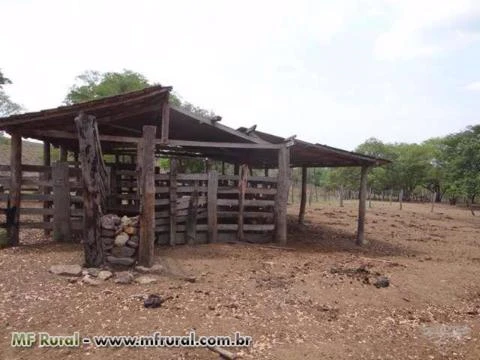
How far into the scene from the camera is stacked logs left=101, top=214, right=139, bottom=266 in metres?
6.91

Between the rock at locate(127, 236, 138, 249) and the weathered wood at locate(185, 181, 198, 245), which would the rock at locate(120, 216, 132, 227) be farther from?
the weathered wood at locate(185, 181, 198, 245)

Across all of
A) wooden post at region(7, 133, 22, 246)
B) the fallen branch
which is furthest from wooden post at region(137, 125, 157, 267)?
wooden post at region(7, 133, 22, 246)

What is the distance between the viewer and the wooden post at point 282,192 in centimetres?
1010

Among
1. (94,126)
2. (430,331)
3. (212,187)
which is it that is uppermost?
(94,126)

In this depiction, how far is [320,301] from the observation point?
19.7 ft

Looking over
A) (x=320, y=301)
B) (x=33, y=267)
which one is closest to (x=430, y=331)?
(x=320, y=301)

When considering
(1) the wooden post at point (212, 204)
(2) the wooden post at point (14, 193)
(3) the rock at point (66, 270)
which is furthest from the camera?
(1) the wooden post at point (212, 204)

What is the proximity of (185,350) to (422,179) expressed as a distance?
47.8 meters

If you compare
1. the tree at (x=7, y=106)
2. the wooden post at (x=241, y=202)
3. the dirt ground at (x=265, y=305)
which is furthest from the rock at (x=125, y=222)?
the tree at (x=7, y=106)

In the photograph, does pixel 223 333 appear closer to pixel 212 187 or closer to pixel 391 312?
pixel 391 312

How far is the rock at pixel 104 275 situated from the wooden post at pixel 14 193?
3337 mm

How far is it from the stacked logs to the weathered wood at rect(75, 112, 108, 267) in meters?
0.26

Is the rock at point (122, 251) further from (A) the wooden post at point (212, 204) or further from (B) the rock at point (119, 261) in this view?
(A) the wooden post at point (212, 204)

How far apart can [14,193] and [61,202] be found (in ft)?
3.40
